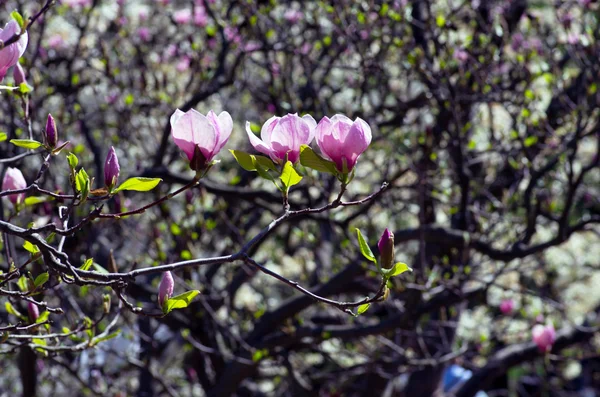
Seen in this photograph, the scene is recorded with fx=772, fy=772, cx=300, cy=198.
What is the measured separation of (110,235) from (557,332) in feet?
9.49

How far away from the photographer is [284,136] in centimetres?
136

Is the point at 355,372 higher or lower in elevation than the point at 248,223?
lower

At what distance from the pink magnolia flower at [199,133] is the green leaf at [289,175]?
12cm

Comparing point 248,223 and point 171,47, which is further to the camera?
A: point 171,47

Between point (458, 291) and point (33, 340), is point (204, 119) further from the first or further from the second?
point (458, 291)

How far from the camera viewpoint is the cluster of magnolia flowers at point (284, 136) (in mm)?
1331

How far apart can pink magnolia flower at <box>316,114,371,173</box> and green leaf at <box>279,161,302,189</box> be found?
2.6 inches

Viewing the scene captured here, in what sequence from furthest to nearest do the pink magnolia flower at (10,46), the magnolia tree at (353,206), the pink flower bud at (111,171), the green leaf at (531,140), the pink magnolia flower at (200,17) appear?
the pink magnolia flower at (200,17) < the green leaf at (531,140) < the magnolia tree at (353,206) < the pink flower bud at (111,171) < the pink magnolia flower at (10,46)

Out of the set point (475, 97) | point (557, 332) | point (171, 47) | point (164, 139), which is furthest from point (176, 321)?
point (171, 47)

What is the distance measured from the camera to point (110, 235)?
17.0ft

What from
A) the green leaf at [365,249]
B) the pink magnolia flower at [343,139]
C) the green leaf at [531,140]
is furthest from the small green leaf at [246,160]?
the green leaf at [531,140]

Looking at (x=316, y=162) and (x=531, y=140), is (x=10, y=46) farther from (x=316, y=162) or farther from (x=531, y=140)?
(x=531, y=140)

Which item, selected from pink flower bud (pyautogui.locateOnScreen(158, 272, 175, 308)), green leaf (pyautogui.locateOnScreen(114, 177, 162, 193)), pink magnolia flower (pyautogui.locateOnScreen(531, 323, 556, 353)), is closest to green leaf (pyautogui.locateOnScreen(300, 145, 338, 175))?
green leaf (pyautogui.locateOnScreen(114, 177, 162, 193))

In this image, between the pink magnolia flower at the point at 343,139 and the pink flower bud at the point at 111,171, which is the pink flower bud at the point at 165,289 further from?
the pink magnolia flower at the point at 343,139
